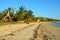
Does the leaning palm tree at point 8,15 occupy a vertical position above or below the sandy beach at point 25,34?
above

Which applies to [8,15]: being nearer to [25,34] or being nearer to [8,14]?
[8,14]

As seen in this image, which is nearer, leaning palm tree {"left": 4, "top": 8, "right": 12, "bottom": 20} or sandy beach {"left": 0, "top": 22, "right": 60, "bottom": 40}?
sandy beach {"left": 0, "top": 22, "right": 60, "bottom": 40}

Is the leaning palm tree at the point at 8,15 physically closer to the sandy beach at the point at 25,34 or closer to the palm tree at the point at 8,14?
the palm tree at the point at 8,14

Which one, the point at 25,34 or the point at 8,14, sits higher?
the point at 8,14

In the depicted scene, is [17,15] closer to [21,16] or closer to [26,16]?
[21,16]

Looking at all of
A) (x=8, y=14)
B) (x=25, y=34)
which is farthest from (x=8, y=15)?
(x=25, y=34)

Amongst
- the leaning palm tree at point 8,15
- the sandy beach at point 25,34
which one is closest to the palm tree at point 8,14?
the leaning palm tree at point 8,15

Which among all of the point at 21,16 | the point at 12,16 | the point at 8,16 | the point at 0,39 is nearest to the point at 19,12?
the point at 21,16

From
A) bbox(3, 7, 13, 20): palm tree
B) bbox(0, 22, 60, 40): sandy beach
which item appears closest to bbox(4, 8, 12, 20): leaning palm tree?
bbox(3, 7, 13, 20): palm tree

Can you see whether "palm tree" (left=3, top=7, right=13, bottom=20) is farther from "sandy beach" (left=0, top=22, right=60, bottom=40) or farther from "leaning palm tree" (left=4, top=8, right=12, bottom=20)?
"sandy beach" (left=0, top=22, right=60, bottom=40)

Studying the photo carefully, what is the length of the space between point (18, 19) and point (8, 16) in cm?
794

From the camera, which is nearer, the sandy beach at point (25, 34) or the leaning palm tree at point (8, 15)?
the sandy beach at point (25, 34)

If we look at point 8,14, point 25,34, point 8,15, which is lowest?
point 25,34

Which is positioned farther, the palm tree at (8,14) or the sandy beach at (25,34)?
the palm tree at (8,14)
